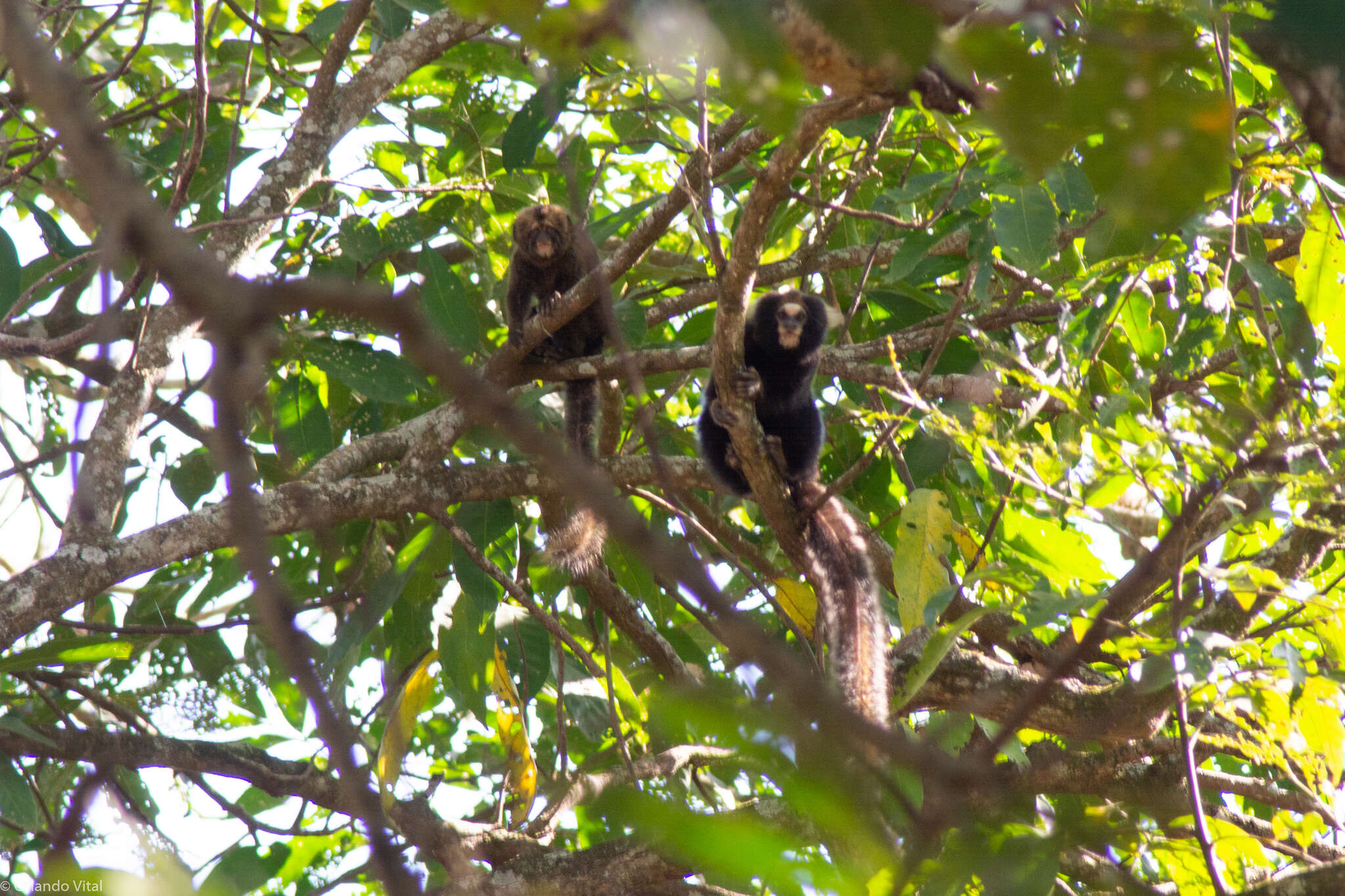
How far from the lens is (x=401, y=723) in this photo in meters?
4.63

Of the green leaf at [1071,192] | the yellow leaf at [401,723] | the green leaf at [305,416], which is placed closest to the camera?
the green leaf at [1071,192]

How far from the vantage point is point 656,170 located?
6.65 metres

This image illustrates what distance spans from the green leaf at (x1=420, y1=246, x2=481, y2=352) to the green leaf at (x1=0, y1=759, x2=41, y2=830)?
244 centimetres

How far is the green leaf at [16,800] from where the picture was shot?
397 centimetres

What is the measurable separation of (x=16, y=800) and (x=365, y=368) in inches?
84.7

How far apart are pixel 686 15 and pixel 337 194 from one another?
186 inches

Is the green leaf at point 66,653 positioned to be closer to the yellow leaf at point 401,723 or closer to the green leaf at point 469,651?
the yellow leaf at point 401,723

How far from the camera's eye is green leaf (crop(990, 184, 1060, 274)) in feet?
11.9

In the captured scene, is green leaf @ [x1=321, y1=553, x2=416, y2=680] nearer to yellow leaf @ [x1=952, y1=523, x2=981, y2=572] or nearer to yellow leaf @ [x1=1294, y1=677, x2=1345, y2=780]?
yellow leaf @ [x1=952, y1=523, x2=981, y2=572]

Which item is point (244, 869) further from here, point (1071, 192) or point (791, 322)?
point (791, 322)

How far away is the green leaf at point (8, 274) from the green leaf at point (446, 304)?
1.74 metres

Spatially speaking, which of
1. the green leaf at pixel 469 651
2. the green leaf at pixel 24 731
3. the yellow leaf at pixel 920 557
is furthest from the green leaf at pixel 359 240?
the yellow leaf at pixel 920 557

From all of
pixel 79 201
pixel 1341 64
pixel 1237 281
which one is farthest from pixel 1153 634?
pixel 79 201

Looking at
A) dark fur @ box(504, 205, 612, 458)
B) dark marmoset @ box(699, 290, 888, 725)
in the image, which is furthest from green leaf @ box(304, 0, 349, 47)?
dark marmoset @ box(699, 290, 888, 725)
